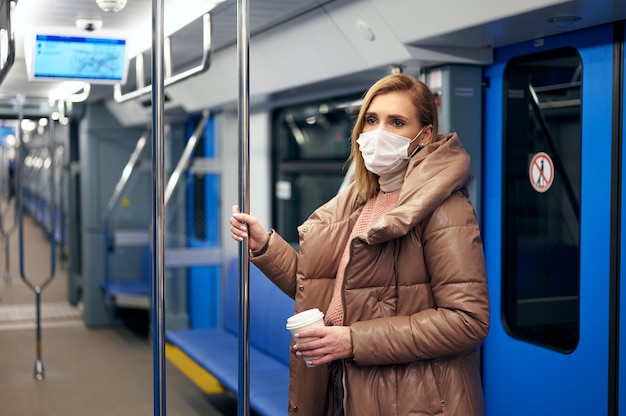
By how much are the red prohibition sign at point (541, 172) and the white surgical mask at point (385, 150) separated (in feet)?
4.65

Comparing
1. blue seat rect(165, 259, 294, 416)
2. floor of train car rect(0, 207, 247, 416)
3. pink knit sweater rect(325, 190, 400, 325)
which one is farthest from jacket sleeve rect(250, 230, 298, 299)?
floor of train car rect(0, 207, 247, 416)

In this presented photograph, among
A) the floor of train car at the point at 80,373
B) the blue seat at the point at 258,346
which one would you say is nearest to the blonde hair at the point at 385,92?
the blue seat at the point at 258,346

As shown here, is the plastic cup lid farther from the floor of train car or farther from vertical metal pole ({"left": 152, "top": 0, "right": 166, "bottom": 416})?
the floor of train car

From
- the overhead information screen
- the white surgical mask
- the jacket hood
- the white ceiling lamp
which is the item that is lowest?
the jacket hood

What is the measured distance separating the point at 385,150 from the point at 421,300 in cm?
40

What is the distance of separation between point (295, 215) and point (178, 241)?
2085 millimetres

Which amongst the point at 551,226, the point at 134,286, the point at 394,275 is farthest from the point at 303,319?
the point at 134,286

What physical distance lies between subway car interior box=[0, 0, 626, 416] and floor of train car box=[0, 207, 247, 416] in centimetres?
A: 3

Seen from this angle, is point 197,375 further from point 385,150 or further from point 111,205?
point 385,150

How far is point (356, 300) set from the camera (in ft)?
6.81

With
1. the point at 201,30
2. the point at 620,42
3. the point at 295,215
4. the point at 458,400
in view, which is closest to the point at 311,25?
the point at 201,30

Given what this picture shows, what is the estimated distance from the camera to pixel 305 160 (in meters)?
5.77

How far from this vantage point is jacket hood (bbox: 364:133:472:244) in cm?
195

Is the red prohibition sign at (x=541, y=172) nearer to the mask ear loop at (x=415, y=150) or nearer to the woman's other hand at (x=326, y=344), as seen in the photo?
the mask ear loop at (x=415, y=150)
